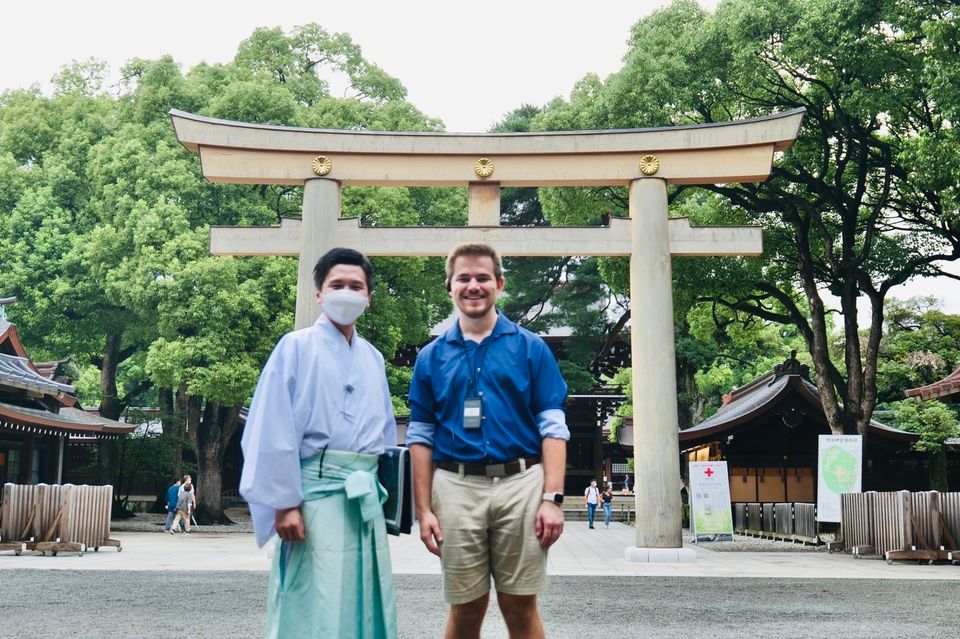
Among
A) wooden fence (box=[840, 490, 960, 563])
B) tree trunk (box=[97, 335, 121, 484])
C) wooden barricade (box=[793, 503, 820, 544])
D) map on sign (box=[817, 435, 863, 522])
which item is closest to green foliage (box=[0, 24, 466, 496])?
Answer: tree trunk (box=[97, 335, 121, 484])

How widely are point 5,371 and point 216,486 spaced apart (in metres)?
7.07

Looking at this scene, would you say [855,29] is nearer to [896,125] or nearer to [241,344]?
[896,125]

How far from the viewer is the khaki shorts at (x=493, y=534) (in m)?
3.61

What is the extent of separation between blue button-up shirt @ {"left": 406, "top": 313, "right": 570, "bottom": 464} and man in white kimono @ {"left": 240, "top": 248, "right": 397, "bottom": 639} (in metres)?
0.23

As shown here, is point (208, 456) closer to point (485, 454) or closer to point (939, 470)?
point (939, 470)

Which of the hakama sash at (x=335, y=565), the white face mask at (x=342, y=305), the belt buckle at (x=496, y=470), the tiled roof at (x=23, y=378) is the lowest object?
the hakama sash at (x=335, y=565)

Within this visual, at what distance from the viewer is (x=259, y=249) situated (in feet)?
45.2

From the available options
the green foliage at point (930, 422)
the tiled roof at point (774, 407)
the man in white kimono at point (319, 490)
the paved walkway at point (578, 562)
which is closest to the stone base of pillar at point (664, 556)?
the paved walkway at point (578, 562)

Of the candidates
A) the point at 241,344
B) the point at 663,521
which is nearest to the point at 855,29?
the point at 663,521

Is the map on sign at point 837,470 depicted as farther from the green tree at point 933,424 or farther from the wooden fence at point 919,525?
the green tree at point 933,424

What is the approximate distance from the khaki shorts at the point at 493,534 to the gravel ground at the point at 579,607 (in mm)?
2603

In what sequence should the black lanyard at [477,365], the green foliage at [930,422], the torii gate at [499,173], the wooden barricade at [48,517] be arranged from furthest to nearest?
1. the green foliage at [930,422]
2. the wooden barricade at [48,517]
3. the torii gate at [499,173]
4. the black lanyard at [477,365]

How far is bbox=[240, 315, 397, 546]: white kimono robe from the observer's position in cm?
341

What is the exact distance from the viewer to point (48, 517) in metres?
13.7
